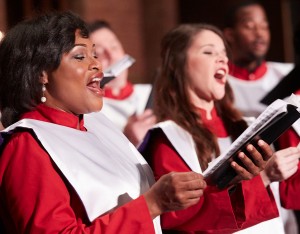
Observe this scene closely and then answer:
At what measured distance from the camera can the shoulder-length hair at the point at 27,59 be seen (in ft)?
9.57

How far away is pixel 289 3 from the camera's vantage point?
8883mm

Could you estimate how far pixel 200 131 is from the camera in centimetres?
369

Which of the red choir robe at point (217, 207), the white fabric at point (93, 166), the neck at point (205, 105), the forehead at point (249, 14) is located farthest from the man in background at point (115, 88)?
the white fabric at point (93, 166)

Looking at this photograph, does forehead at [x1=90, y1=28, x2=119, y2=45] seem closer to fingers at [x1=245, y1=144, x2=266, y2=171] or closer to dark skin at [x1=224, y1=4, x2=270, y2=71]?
dark skin at [x1=224, y1=4, x2=270, y2=71]

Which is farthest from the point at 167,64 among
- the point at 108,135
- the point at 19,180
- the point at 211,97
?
the point at 19,180

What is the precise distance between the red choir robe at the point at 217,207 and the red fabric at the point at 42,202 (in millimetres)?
505

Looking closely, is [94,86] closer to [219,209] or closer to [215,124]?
[219,209]

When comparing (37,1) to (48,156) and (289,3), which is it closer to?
(289,3)

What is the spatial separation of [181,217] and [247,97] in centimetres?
258

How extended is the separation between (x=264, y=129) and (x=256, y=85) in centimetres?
302

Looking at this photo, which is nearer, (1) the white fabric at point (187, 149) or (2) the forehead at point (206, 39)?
(1) the white fabric at point (187, 149)

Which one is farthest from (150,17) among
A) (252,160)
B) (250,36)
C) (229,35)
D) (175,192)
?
(175,192)

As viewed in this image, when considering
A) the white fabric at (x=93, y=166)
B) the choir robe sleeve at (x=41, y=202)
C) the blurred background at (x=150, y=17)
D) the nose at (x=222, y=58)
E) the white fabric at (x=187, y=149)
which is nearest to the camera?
the choir robe sleeve at (x=41, y=202)

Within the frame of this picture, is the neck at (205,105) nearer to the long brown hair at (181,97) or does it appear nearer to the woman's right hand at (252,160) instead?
the long brown hair at (181,97)
